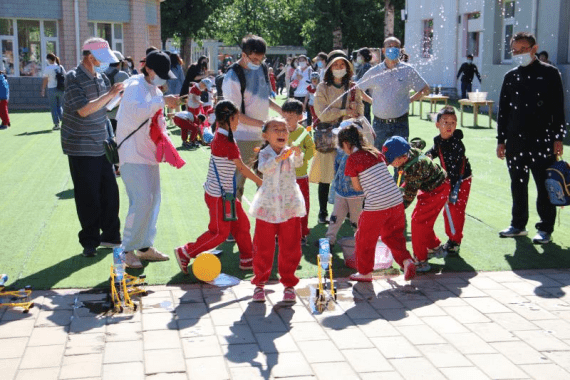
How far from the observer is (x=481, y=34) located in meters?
31.2

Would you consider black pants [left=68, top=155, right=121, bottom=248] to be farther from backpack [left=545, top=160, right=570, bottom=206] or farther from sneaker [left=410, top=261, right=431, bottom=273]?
backpack [left=545, top=160, right=570, bottom=206]

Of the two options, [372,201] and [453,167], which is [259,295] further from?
[453,167]

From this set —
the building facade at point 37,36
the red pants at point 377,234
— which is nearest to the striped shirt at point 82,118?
the red pants at point 377,234

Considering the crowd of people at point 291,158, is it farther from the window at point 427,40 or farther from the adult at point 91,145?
the window at point 427,40

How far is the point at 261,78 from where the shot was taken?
7.69 meters

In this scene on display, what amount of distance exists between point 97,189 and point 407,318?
3.39 meters

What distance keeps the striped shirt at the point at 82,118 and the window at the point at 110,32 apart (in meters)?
27.2

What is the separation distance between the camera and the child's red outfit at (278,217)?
6207 millimetres

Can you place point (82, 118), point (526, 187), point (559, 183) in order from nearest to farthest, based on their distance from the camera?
point (82, 118), point (559, 183), point (526, 187)

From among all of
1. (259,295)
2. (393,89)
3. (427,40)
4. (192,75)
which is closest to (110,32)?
(427,40)

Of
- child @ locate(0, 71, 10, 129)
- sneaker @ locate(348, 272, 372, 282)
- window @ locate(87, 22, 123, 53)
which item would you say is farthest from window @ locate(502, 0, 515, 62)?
sneaker @ locate(348, 272, 372, 282)

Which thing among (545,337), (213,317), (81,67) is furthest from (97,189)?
(545,337)

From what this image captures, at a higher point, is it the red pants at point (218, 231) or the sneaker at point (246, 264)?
the red pants at point (218, 231)

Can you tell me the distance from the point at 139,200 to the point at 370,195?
203 centimetres
